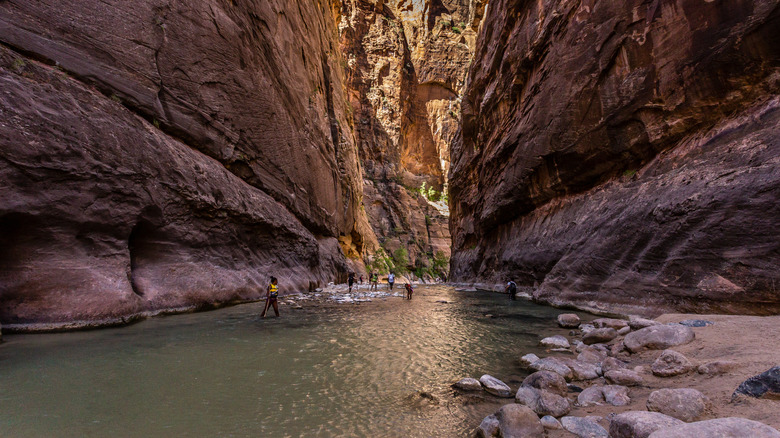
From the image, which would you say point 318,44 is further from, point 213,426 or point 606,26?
point 213,426

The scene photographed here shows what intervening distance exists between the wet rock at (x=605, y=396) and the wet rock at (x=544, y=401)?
0.93 ft

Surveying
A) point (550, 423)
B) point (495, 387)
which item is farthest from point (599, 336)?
point (550, 423)

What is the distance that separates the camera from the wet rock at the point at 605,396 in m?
3.59

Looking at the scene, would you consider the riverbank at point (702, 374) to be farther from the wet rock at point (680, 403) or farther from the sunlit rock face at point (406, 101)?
the sunlit rock face at point (406, 101)

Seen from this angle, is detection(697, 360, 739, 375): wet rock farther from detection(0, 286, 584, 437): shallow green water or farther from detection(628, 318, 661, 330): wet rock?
detection(628, 318, 661, 330): wet rock

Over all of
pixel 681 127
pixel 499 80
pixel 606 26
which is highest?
pixel 499 80

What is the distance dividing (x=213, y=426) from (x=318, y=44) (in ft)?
100

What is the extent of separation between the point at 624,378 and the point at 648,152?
1198cm

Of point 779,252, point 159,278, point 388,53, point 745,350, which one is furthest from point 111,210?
point 388,53

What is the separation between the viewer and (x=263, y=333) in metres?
7.78

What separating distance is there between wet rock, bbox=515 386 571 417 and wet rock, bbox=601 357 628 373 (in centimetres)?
154

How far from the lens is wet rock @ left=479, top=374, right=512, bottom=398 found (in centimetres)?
422

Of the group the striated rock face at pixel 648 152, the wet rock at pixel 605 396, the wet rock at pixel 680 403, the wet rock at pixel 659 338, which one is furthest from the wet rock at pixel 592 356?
the striated rock face at pixel 648 152

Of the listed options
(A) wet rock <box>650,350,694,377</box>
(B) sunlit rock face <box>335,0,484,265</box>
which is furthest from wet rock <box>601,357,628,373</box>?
(B) sunlit rock face <box>335,0,484,265</box>
